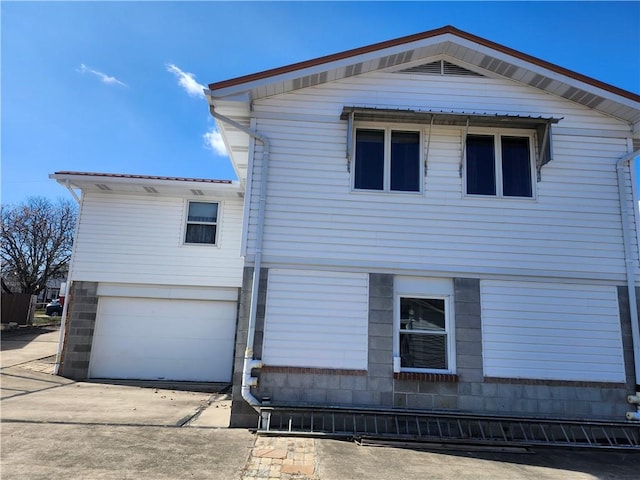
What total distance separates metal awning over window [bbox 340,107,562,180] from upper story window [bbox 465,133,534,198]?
0.72 ft

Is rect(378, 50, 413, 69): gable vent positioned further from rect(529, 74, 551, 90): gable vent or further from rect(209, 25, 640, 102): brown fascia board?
rect(529, 74, 551, 90): gable vent

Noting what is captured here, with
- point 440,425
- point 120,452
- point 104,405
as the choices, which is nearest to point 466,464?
point 440,425

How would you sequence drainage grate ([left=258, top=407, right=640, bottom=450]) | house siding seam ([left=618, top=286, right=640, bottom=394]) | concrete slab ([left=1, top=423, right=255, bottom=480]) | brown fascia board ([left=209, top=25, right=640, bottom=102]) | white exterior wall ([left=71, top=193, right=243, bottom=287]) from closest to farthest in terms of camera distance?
concrete slab ([left=1, top=423, right=255, bottom=480])
drainage grate ([left=258, top=407, right=640, bottom=450])
house siding seam ([left=618, top=286, right=640, bottom=394])
brown fascia board ([left=209, top=25, right=640, bottom=102])
white exterior wall ([left=71, top=193, right=243, bottom=287])

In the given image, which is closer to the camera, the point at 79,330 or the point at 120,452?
the point at 120,452

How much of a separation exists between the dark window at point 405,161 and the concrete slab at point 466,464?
4.06 metres

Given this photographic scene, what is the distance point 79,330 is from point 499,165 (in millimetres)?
10209

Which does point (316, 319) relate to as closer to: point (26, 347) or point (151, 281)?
point (151, 281)

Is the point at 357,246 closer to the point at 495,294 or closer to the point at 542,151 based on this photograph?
the point at 495,294

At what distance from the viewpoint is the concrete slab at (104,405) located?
6.11 metres

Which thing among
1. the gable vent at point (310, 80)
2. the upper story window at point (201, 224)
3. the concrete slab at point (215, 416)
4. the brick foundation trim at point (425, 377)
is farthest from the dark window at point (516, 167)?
the upper story window at point (201, 224)

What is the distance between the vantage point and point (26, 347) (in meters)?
13.7

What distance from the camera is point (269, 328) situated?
20.8 feet

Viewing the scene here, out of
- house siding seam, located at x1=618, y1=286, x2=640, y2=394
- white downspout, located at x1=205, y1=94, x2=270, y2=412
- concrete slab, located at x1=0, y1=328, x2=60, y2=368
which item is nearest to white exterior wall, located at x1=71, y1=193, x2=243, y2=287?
concrete slab, located at x1=0, y1=328, x2=60, y2=368

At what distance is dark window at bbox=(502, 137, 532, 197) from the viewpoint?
6.96 meters
